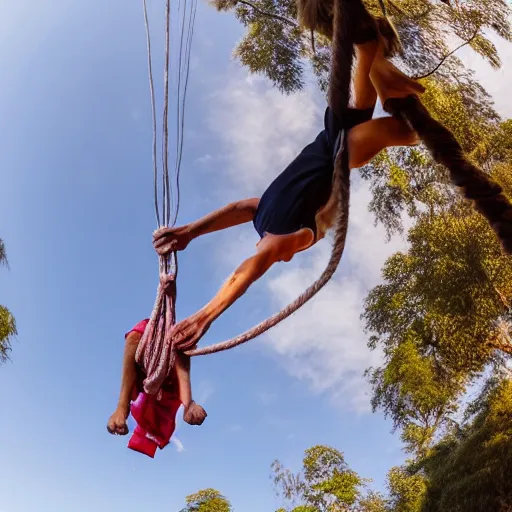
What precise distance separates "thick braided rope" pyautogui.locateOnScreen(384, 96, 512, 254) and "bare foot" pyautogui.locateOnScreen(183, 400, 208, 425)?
63 centimetres

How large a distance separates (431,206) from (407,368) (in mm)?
2518

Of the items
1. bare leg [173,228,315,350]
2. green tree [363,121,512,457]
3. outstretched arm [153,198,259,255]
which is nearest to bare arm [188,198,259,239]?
outstretched arm [153,198,259,255]

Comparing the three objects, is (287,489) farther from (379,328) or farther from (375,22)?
(375,22)

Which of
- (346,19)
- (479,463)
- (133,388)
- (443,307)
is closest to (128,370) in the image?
(133,388)

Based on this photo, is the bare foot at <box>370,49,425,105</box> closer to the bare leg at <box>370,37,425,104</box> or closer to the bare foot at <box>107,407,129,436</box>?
the bare leg at <box>370,37,425,104</box>

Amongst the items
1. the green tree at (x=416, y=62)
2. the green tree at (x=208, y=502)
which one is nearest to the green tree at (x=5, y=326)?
the green tree at (x=416, y=62)

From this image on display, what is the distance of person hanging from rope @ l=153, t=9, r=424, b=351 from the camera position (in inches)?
46.2

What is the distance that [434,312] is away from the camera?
599cm

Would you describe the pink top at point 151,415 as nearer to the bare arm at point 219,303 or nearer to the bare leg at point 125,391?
the bare leg at point 125,391

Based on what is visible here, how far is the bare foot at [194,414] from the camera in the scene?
1144 millimetres

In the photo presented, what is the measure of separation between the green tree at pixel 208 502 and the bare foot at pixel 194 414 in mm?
11980

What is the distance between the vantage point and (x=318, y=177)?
49.4 inches

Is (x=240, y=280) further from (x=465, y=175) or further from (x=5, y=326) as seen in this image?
(x=5, y=326)

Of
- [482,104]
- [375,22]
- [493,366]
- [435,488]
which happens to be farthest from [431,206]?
[375,22]
